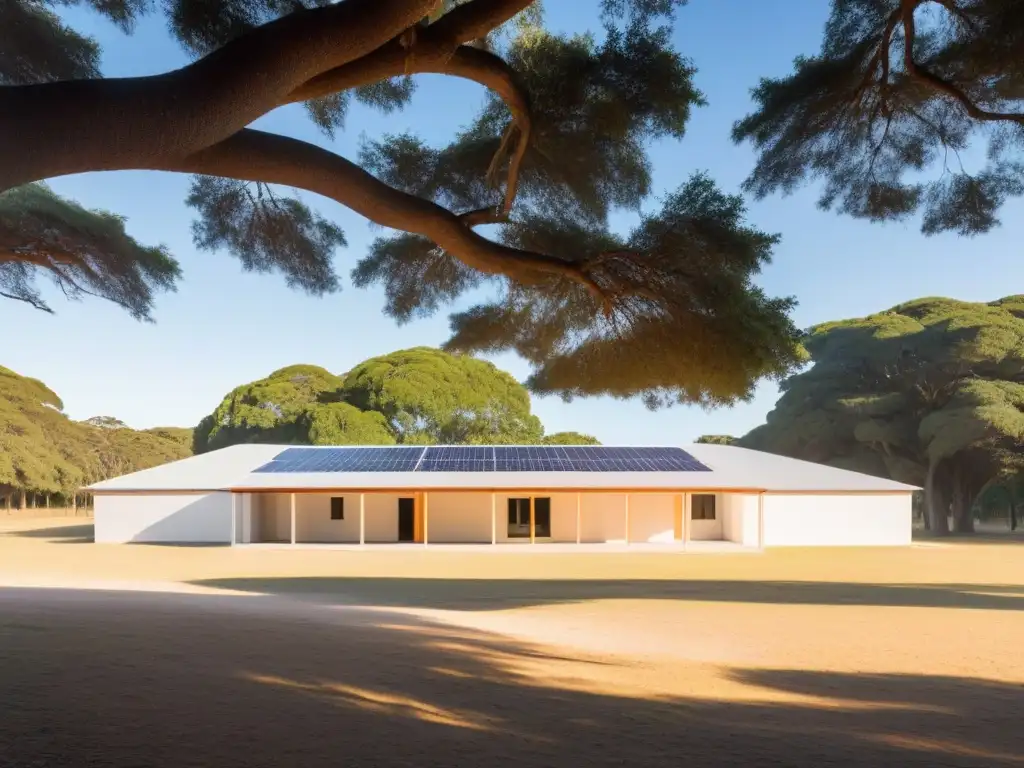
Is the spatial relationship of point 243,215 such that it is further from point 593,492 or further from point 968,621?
point 593,492

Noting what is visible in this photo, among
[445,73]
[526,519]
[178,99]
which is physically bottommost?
[526,519]

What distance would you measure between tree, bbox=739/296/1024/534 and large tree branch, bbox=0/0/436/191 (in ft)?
116

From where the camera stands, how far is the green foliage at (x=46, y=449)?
45562mm

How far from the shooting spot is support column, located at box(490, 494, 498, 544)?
28.3 metres

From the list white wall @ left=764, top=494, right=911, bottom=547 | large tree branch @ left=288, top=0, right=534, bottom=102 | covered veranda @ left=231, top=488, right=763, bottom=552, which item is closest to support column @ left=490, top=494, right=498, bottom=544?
covered veranda @ left=231, top=488, right=763, bottom=552

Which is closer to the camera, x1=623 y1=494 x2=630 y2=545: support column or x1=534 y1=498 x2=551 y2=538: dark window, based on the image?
x1=623 y1=494 x2=630 y2=545: support column

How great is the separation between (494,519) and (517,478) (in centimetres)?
138

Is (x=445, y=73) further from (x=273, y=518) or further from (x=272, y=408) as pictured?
(x=272, y=408)

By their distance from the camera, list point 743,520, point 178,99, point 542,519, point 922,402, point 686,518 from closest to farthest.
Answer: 1. point 178,99
2. point 686,518
3. point 743,520
4. point 542,519
5. point 922,402

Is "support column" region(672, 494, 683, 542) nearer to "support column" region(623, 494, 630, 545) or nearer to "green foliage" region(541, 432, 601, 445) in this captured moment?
"support column" region(623, 494, 630, 545)

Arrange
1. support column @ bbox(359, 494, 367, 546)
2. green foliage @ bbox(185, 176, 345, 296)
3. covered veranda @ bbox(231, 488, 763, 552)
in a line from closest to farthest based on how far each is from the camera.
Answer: green foliage @ bbox(185, 176, 345, 296)
support column @ bbox(359, 494, 367, 546)
covered veranda @ bbox(231, 488, 763, 552)

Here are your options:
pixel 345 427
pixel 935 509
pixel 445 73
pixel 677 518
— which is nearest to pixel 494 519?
pixel 677 518

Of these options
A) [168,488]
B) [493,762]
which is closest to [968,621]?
[493,762]

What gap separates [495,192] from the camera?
30.3 ft
